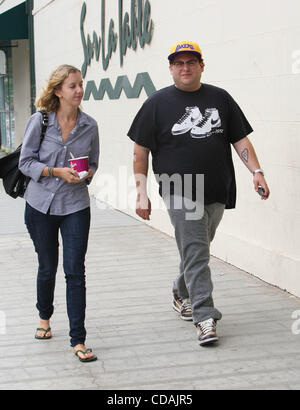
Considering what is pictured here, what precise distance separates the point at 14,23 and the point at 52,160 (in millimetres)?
13850

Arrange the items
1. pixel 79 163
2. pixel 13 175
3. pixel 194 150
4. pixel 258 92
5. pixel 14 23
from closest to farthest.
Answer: pixel 79 163, pixel 13 175, pixel 194 150, pixel 258 92, pixel 14 23

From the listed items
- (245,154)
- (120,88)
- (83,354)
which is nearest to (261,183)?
(245,154)

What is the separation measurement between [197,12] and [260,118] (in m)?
1.76

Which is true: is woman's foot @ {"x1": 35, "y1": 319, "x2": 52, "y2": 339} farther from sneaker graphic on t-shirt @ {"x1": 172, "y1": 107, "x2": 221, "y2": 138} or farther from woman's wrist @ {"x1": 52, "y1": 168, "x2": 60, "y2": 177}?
sneaker graphic on t-shirt @ {"x1": 172, "y1": 107, "x2": 221, "y2": 138}

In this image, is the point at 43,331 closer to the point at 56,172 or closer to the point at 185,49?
the point at 56,172

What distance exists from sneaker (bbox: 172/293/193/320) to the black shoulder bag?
154 cm

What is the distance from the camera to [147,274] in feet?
22.2

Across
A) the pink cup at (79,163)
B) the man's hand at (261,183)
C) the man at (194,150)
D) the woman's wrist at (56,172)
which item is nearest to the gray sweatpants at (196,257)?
the man at (194,150)

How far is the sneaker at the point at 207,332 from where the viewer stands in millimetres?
4730

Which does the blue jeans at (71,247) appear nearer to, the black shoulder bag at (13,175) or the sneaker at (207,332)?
the black shoulder bag at (13,175)

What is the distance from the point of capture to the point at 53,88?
4.53m

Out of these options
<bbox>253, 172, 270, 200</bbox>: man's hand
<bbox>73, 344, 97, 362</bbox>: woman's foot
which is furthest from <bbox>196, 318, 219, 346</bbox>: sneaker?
<bbox>253, 172, 270, 200</bbox>: man's hand

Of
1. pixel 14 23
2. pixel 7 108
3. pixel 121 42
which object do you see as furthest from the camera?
pixel 7 108
